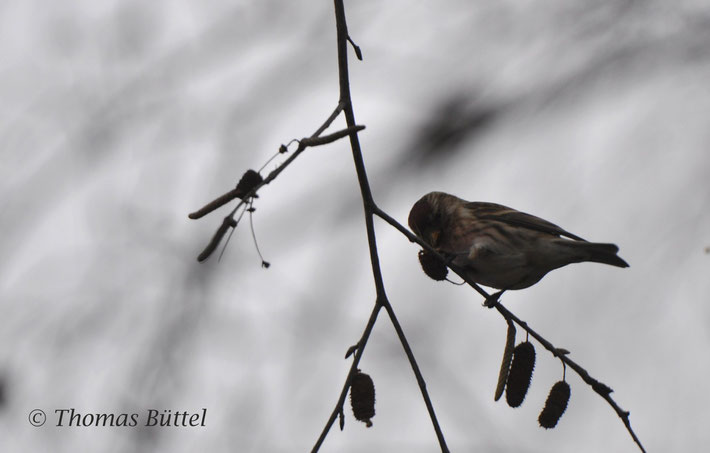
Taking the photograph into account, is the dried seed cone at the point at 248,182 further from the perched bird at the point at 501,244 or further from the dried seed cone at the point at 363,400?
the perched bird at the point at 501,244

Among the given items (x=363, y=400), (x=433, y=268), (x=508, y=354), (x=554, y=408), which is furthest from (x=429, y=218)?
(x=363, y=400)

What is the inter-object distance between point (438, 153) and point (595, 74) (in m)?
0.95

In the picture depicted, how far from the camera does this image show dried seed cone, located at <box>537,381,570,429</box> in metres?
2.32

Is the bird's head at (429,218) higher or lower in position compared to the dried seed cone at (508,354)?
higher

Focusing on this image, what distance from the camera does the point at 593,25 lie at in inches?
148

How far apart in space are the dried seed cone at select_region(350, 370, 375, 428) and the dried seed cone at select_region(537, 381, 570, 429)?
576 mm

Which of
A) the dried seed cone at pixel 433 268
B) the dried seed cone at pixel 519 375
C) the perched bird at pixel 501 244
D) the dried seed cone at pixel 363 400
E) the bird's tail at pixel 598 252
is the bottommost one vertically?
the dried seed cone at pixel 363 400

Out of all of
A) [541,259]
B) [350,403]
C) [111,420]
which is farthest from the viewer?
[111,420]

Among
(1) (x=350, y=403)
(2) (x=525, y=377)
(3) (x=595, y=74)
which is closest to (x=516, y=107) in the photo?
(3) (x=595, y=74)

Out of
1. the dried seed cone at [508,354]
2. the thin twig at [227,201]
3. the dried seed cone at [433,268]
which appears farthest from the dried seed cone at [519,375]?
the thin twig at [227,201]

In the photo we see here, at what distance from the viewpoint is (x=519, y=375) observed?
2352 mm

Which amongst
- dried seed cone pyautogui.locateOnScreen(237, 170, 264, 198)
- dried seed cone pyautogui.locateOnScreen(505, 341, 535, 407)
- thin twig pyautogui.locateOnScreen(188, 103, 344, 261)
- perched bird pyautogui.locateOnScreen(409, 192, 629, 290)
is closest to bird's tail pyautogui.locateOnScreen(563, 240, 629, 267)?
perched bird pyautogui.locateOnScreen(409, 192, 629, 290)

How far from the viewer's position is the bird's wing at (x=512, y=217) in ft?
11.0

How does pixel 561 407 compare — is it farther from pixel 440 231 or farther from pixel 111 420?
pixel 111 420
